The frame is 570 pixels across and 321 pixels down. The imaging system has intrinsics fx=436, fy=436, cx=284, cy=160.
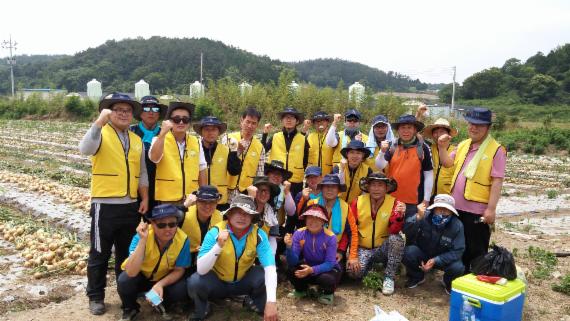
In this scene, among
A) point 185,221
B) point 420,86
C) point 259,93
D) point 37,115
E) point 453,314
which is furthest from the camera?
point 420,86

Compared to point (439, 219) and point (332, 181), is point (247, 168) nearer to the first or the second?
point (332, 181)

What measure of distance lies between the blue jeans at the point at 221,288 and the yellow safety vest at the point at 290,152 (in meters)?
1.81

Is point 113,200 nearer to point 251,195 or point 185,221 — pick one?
point 185,221

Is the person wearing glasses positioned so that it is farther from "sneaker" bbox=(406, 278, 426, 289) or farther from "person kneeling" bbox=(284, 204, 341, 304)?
"sneaker" bbox=(406, 278, 426, 289)

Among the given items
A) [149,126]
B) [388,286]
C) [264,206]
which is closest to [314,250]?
[264,206]

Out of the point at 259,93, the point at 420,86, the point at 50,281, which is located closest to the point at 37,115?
the point at 259,93

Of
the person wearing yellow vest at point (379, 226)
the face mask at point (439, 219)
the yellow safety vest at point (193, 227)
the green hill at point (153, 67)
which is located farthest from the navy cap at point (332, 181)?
the green hill at point (153, 67)

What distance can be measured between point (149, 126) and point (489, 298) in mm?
3665

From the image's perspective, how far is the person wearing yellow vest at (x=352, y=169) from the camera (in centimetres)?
527

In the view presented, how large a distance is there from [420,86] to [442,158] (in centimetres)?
11901

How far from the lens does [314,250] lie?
185 inches

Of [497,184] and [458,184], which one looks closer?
[497,184]

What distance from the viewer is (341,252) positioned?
5102mm

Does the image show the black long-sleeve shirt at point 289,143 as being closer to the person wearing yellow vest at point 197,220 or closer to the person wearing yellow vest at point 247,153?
the person wearing yellow vest at point 247,153
